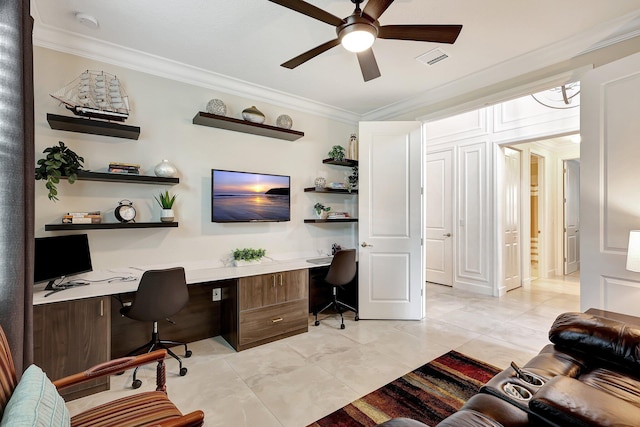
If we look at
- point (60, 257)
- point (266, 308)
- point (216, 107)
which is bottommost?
point (266, 308)

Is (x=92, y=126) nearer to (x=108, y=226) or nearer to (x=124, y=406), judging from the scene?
(x=108, y=226)

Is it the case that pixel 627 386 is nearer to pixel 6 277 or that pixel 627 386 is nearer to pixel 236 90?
pixel 6 277

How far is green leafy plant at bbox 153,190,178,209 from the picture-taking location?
114 inches

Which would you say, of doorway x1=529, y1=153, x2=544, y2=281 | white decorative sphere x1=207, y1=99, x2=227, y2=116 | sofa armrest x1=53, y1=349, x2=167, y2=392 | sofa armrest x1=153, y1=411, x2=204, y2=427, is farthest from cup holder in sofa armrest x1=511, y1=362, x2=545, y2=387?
doorway x1=529, y1=153, x2=544, y2=281

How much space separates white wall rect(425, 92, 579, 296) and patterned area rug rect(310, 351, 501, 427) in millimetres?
2513

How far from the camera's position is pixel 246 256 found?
3.35 metres

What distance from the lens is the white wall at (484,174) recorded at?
4.40 metres

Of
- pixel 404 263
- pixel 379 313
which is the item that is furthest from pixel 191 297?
pixel 404 263

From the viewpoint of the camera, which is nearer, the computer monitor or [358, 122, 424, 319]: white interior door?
the computer monitor

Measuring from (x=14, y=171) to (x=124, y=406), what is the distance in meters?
1.24

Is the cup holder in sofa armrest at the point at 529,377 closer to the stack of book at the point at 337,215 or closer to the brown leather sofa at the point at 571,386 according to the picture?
the brown leather sofa at the point at 571,386

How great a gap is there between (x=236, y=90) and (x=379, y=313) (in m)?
3.16

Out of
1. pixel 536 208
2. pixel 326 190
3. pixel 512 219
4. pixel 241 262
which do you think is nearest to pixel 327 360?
pixel 241 262

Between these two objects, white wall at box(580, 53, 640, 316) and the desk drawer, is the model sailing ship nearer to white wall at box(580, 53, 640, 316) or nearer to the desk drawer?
the desk drawer
